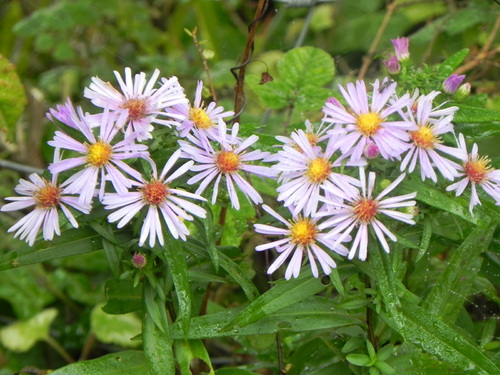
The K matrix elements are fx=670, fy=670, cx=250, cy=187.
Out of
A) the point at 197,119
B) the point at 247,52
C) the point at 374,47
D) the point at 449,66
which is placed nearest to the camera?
the point at 197,119

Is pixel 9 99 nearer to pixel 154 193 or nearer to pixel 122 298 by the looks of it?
pixel 122 298

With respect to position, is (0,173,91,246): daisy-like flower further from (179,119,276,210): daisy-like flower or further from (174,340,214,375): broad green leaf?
(174,340,214,375): broad green leaf

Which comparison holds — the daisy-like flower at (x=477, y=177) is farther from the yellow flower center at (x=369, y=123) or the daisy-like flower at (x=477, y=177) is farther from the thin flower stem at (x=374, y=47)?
the thin flower stem at (x=374, y=47)

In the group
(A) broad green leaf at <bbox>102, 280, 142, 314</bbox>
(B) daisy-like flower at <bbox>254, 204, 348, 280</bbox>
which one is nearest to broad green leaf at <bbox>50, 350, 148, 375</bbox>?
(A) broad green leaf at <bbox>102, 280, 142, 314</bbox>

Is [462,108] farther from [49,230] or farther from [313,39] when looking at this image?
[313,39]

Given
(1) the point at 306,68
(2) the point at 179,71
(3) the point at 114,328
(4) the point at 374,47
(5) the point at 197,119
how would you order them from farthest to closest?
(2) the point at 179,71 < (4) the point at 374,47 < (3) the point at 114,328 < (1) the point at 306,68 < (5) the point at 197,119

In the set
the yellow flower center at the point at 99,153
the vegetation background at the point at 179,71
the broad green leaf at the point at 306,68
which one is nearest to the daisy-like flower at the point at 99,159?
the yellow flower center at the point at 99,153

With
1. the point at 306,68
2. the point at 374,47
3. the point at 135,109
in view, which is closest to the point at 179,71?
the point at 374,47
